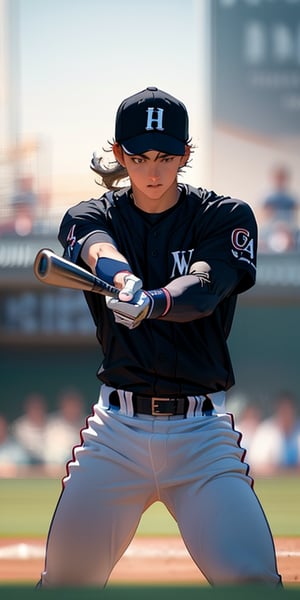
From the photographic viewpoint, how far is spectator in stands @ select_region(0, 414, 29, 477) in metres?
7.97

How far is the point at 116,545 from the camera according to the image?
192 centimetres

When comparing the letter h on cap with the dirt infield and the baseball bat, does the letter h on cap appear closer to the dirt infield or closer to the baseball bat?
the baseball bat

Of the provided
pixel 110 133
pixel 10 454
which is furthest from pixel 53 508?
pixel 110 133

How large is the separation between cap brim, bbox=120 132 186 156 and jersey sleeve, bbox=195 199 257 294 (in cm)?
16

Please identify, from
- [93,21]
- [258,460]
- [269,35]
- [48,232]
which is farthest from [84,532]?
[93,21]

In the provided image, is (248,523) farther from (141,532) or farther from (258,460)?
(258,460)

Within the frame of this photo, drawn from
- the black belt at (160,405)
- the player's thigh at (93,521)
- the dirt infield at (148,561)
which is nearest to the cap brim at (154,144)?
the black belt at (160,405)

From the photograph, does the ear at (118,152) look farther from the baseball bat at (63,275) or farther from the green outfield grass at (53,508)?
the green outfield grass at (53,508)

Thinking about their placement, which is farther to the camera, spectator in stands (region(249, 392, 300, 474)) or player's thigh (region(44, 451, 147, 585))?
A: spectator in stands (region(249, 392, 300, 474))

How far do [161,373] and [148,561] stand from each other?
1.96 metres

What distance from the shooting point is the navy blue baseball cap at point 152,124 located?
6.57 feet

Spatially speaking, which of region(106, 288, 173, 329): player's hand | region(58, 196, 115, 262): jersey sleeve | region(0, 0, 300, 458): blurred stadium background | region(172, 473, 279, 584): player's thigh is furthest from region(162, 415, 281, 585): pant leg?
region(0, 0, 300, 458): blurred stadium background

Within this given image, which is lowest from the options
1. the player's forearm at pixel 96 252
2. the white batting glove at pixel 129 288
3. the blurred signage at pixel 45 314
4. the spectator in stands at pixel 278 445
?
the spectator in stands at pixel 278 445

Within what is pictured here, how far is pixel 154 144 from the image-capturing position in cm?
199
